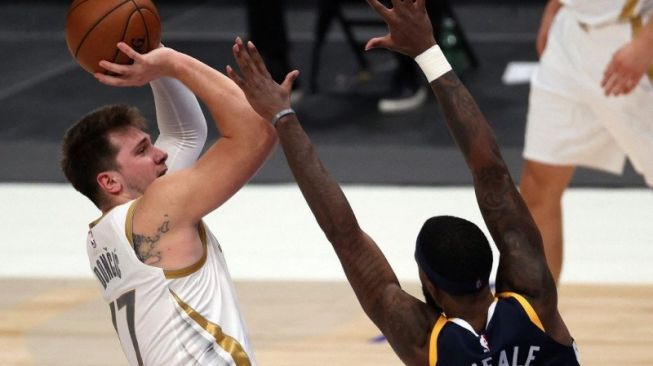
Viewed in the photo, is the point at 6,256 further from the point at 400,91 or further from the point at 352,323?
the point at 400,91

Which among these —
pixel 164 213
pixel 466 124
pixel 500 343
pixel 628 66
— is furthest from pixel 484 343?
pixel 628 66

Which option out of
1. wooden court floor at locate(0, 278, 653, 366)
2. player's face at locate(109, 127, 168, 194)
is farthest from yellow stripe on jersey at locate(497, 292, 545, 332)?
wooden court floor at locate(0, 278, 653, 366)

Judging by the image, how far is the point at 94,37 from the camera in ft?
11.5

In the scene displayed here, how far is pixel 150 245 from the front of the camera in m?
3.41

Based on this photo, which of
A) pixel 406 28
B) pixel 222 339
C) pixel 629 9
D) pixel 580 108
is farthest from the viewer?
pixel 580 108

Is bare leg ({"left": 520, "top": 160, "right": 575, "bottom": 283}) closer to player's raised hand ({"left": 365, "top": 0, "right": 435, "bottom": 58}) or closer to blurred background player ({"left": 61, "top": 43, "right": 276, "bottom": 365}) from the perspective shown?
blurred background player ({"left": 61, "top": 43, "right": 276, "bottom": 365})

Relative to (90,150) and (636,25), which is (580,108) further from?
(90,150)

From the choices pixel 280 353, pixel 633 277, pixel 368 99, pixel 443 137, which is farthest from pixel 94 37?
pixel 368 99

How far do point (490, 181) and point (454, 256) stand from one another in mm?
407

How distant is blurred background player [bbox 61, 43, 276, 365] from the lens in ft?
11.2

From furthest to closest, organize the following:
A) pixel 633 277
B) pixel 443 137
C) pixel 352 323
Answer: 1. pixel 443 137
2. pixel 633 277
3. pixel 352 323

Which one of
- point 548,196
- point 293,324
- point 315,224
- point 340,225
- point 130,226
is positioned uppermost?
point 340,225

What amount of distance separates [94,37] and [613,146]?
8.28 ft

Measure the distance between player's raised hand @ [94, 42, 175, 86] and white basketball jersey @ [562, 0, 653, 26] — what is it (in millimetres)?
2189
